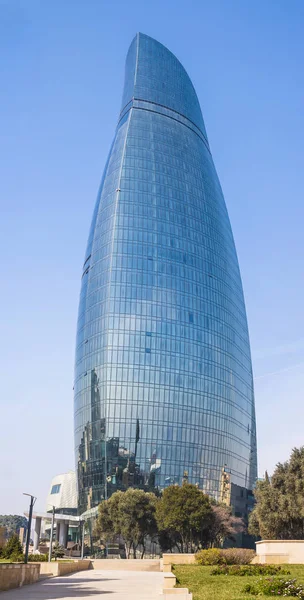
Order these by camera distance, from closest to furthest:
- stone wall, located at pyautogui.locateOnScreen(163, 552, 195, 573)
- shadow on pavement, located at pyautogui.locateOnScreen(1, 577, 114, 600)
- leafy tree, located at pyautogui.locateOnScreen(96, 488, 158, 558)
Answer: shadow on pavement, located at pyautogui.locateOnScreen(1, 577, 114, 600) < stone wall, located at pyautogui.locateOnScreen(163, 552, 195, 573) < leafy tree, located at pyautogui.locateOnScreen(96, 488, 158, 558)

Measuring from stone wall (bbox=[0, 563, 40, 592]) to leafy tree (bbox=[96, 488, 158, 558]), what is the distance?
50205 mm

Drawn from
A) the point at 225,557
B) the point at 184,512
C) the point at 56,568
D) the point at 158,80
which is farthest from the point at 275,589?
the point at 158,80

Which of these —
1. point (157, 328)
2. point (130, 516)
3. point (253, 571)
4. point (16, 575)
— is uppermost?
point (157, 328)

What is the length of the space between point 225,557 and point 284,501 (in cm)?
1451

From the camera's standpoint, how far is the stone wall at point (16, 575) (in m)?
26.8

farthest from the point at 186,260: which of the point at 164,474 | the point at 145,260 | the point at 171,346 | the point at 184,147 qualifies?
the point at 164,474

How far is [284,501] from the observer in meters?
Result: 58.6

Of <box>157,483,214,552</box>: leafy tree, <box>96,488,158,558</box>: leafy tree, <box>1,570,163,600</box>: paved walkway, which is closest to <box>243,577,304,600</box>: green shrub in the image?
<box>1,570,163,600</box>: paved walkway

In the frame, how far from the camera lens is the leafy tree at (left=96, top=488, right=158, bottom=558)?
8288 centimetres

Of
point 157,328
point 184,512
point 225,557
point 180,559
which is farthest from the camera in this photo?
point 157,328

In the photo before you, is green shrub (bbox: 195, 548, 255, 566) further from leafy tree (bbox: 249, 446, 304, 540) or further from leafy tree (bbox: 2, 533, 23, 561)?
leafy tree (bbox: 2, 533, 23, 561)

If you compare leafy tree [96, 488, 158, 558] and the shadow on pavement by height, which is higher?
leafy tree [96, 488, 158, 558]

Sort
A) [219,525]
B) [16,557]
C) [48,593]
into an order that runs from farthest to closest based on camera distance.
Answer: [219,525]
[16,557]
[48,593]

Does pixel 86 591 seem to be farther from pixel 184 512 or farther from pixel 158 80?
pixel 158 80
